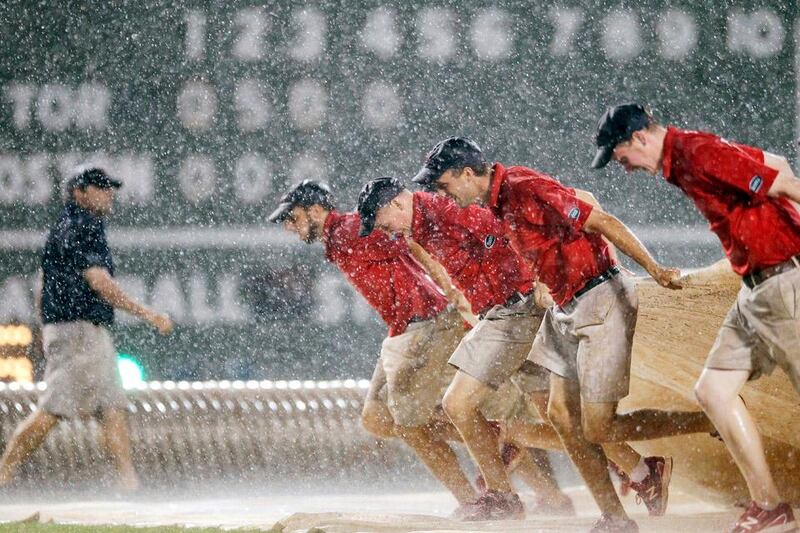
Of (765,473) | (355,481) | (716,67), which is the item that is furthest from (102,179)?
(716,67)

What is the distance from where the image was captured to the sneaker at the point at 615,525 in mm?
5074

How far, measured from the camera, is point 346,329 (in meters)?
17.2

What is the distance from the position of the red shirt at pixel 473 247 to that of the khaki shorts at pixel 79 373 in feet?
8.41

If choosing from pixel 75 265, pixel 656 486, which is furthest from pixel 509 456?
pixel 75 265

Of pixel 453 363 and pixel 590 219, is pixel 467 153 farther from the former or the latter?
pixel 453 363

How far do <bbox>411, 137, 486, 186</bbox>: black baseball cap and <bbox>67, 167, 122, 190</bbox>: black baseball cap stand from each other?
279cm

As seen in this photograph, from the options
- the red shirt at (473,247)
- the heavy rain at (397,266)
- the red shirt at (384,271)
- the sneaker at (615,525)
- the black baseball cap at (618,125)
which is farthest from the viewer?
the red shirt at (384,271)

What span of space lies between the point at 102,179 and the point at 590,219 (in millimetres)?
3540

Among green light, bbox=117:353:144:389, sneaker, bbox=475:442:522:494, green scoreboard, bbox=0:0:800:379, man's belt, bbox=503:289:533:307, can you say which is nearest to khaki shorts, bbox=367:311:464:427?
sneaker, bbox=475:442:522:494

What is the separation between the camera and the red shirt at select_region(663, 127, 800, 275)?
445 cm

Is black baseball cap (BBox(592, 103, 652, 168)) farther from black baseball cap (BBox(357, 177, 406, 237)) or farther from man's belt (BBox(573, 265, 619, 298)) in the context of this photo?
black baseball cap (BBox(357, 177, 406, 237))

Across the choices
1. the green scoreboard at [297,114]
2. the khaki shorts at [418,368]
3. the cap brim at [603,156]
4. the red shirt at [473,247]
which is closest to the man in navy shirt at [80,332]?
the khaki shorts at [418,368]

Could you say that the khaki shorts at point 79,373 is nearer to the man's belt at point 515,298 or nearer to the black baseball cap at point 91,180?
the black baseball cap at point 91,180

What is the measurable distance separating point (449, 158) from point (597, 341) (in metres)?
0.90
